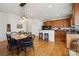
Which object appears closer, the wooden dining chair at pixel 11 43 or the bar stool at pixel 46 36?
the wooden dining chair at pixel 11 43

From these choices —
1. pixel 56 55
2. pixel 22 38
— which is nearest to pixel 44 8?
pixel 22 38

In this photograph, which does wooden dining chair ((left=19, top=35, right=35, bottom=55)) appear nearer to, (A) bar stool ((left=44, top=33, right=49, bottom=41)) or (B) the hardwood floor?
(B) the hardwood floor

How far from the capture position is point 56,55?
7.87ft

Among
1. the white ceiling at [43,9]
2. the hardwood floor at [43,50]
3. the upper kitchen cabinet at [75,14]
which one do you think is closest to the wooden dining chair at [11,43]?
the hardwood floor at [43,50]

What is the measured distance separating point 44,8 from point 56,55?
3.20ft

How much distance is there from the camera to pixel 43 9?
8.00ft

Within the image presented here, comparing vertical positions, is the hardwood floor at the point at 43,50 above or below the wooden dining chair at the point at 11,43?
below

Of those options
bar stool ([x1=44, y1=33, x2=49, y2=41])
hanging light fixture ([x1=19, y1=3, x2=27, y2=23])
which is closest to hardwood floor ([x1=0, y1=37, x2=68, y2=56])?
bar stool ([x1=44, y1=33, x2=49, y2=41])

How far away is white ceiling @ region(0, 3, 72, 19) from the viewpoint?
237 centimetres

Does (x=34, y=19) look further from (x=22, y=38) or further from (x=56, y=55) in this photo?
(x=56, y=55)

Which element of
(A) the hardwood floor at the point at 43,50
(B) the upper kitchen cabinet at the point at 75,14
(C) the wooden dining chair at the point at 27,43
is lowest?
(A) the hardwood floor at the point at 43,50

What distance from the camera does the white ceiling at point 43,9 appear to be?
2.37 metres

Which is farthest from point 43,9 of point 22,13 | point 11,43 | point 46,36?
point 11,43

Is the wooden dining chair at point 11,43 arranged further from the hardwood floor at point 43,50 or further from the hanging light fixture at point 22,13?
the hanging light fixture at point 22,13
